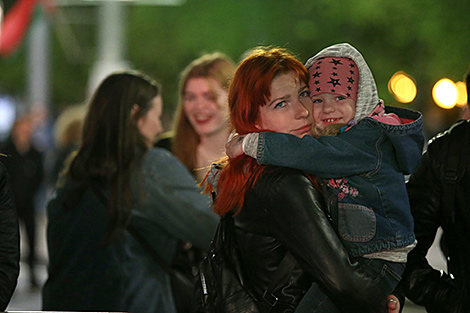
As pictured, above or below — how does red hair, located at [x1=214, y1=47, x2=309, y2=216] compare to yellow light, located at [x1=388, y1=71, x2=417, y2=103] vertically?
above

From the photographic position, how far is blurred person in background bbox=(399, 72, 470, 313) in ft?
9.50

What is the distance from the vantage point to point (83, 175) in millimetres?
4121

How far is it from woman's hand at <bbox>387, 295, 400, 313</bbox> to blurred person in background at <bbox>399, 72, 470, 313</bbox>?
34 centimetres

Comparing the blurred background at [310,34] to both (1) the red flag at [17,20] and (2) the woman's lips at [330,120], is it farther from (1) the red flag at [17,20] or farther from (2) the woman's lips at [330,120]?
(2) the woman's lips at [330,120]

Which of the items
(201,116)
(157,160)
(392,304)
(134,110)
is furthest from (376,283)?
(201,116)

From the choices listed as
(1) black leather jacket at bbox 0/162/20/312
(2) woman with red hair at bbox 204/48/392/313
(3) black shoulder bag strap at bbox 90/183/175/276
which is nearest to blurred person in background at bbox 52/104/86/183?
(3) black shoulder bag strap at bbox 90/183/175/276

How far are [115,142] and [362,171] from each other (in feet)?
6.56

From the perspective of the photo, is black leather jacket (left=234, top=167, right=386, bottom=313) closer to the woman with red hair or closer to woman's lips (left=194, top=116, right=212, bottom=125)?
the woman with red hair

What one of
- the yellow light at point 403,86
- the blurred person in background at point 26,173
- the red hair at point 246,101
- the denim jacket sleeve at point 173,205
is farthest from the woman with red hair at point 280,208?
the yellow light at point 403,86

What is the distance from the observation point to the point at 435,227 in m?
3.05

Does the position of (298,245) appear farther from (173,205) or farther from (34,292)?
(34,292)

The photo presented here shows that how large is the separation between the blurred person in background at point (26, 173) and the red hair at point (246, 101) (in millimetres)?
7865

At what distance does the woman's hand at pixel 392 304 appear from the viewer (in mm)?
2506

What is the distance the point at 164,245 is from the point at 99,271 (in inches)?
15.4
